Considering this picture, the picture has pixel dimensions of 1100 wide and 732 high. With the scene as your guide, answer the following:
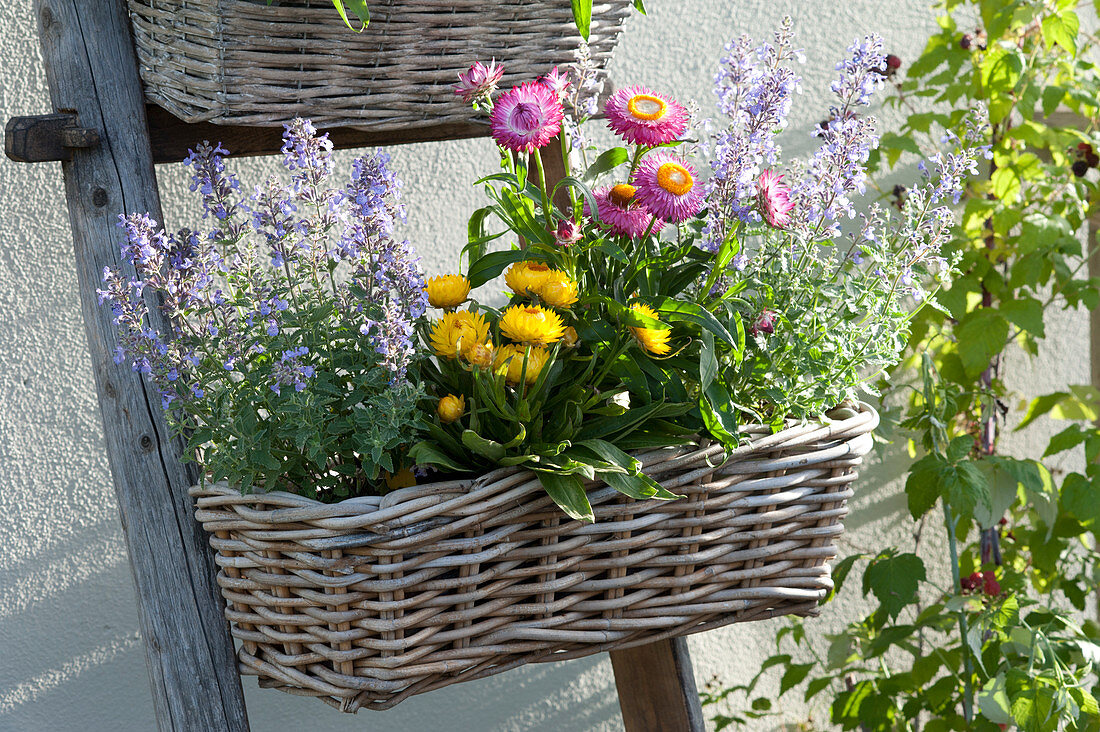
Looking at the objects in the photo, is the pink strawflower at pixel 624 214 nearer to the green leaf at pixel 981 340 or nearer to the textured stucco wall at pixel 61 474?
the textured stucco wall at pixel 61 474

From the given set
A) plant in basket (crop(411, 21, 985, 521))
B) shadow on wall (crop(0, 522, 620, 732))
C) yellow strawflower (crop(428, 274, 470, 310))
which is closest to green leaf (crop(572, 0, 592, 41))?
plant in basket (crop(411, 21, 985, 521))

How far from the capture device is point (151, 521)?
0.82 meters

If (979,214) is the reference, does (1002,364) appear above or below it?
below

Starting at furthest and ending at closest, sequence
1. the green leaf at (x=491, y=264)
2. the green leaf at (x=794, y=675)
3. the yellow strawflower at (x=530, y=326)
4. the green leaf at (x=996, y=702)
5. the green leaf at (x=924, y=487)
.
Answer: the green leaf at (x=794, y=675)
the green leaf at (x=924, y=487)
the green leaf at (x=996, y=702)
the green leaf at (x=491, y=264)
the yellow strawflower at (x=530, y=326)

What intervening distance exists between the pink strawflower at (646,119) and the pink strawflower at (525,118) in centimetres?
5

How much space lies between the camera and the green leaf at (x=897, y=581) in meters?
1.22

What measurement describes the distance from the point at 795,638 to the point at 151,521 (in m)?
1.02

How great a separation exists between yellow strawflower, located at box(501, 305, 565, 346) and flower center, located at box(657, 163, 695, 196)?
0.14 meters

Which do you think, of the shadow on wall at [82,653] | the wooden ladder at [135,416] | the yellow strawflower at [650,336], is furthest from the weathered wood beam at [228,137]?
the shadow on wall at [82,653]

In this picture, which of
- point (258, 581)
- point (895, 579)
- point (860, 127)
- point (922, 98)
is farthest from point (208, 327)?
point (922, 98)

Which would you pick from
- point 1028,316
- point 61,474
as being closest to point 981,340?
point 1028,316

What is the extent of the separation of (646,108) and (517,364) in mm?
241

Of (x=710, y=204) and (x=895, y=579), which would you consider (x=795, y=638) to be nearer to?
(x=895, y=579)

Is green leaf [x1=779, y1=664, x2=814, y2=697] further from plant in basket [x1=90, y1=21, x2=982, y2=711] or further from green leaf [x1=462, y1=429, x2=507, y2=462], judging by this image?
green leaf [x1=462, y1=429, x2=507, y2=462]
